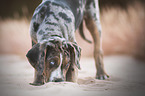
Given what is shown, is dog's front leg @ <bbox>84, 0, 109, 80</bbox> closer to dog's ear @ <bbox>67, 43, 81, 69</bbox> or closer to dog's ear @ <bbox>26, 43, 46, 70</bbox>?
dog's ear @ <bbox>67, 43, 81, 69</bbox>

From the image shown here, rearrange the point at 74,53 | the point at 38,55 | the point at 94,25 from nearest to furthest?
the point at 38,55 < the point at 74,53 < the point at 94,25

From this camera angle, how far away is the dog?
6.83 ft

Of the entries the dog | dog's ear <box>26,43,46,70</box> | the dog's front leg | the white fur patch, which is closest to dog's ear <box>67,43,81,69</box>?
the dog

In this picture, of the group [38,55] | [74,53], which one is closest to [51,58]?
[38,55]

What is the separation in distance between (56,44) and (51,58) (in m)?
0.18

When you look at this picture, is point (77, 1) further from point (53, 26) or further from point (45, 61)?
point (45, 61)

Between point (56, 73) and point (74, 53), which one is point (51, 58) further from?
point (74, 53)


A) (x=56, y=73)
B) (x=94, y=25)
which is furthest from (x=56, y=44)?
(x=94, y=25)

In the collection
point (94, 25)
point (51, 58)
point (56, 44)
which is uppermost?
point (94, 25)

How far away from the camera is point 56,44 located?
211 cm

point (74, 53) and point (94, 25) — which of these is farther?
point (94, 25)

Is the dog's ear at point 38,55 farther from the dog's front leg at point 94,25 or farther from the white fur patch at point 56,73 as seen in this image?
the dog's front leg at point 94,25

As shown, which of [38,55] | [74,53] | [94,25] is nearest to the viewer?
[38,55]

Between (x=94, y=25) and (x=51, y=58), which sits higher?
(x=94, y=25)
